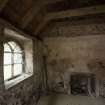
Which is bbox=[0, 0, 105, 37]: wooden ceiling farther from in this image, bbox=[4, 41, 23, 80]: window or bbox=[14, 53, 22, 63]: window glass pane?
bbox=[14, 53, 22, 63]: window glass pane

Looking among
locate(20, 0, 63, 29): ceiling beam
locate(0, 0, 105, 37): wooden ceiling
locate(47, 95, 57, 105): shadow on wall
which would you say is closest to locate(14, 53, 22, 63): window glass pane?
locate(0, 0, 105, 37): wooden ceiling

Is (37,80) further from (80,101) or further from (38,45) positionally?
(80,101)

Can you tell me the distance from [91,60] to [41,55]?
5.70 ft

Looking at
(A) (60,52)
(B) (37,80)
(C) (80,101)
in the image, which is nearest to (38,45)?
(A) (60,52)

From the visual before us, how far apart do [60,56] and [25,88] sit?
5.48ft

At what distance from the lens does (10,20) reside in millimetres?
2168

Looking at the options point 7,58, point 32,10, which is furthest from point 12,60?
point 32,10

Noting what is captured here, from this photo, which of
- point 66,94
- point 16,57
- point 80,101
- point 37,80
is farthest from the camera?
point 66,94

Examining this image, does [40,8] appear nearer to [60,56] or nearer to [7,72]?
[7,72]

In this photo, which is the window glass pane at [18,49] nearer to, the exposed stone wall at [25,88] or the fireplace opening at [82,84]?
the exposed stone wall at [25,88]

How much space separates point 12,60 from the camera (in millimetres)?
2957

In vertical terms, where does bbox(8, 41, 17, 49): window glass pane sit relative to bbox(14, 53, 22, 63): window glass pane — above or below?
above

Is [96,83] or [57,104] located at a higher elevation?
[96,83]

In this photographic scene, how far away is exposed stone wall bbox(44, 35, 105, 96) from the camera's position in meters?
3.63
